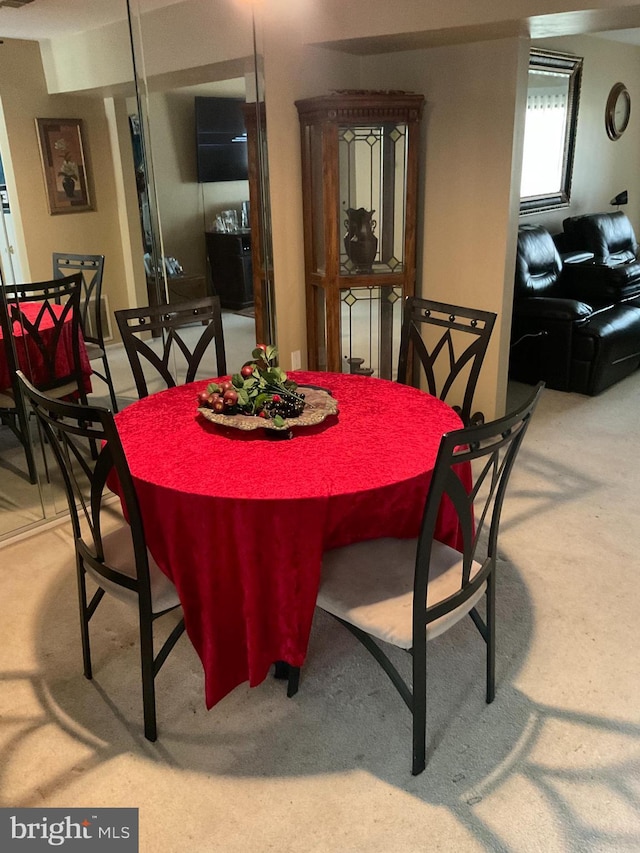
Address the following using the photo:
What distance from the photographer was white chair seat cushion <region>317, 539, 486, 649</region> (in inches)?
66.4

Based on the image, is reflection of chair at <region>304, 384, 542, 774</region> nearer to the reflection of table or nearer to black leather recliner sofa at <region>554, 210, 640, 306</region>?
the reflection of table

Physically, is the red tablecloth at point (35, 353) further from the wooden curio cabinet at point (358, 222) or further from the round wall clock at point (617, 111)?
the round wall clock at point (617, 111)

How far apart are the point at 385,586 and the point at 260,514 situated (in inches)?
15.2

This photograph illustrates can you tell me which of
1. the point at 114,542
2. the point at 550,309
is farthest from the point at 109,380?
the point at 550,309

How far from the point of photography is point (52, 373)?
119 inches

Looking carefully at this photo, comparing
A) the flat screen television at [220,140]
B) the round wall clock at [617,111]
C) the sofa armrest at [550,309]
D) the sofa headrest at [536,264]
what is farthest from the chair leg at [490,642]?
the round wall clock at [617,111]

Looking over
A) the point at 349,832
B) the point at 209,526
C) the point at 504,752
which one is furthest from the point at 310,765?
the point at 209,526

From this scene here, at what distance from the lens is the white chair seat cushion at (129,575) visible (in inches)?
71.5

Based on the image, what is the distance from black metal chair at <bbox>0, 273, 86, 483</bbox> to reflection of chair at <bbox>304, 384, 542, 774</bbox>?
174 cm

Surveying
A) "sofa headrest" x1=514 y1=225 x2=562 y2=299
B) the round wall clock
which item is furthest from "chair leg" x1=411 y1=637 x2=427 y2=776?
the round wall clock

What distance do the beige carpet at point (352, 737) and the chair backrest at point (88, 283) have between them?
3.73 ft

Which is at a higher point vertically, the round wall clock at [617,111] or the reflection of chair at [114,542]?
the round wall clock at [617,111]

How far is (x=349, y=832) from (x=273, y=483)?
33.1 inches

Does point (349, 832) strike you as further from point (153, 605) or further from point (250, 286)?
point (250, 286)
